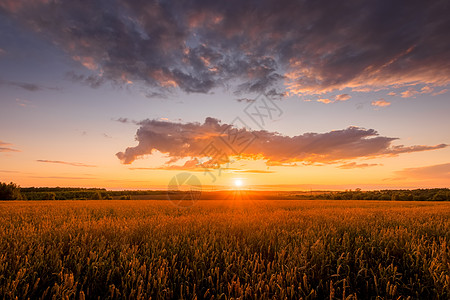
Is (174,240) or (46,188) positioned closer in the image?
(174,240)

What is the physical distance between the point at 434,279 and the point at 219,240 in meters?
3.04

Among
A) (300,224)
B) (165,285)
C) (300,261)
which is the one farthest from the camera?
(300,224)

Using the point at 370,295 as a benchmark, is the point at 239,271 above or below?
above

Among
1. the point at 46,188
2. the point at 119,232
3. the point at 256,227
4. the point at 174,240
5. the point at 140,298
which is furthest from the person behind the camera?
the point at 46,188

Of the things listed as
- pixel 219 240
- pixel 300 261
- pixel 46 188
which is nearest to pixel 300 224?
pixel 219 240

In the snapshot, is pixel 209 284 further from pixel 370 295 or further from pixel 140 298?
pixel 370 295

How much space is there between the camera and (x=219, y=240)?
4.40 meters

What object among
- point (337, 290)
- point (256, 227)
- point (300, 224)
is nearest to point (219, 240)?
point (256, 227)

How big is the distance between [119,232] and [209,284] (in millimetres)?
2967

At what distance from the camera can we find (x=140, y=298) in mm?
2230

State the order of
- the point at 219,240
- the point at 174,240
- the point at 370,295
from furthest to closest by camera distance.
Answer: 1. the point at 219,240
2. the point at 174,240
3. the point at 370,295

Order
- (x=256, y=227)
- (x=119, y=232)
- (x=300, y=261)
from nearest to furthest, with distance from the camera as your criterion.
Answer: (x=300, y=261) < (x=119, y=232) < (x=256, y=227)

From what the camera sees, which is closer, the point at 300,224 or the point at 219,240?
the point at 219,240

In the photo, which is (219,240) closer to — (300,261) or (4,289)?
(300,261)
